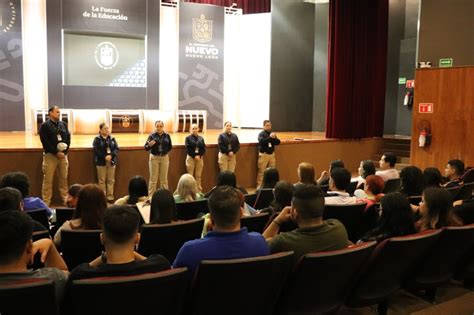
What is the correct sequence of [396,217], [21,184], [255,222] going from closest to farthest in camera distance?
[396,217]
[255,222]
[21,184]

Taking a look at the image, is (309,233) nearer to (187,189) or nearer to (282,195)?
(282,195)

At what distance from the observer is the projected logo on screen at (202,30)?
12508mm

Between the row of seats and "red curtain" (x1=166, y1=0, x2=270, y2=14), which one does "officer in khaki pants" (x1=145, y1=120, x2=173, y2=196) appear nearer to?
the row of seats

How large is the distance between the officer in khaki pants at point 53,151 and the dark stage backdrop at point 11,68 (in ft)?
13.8

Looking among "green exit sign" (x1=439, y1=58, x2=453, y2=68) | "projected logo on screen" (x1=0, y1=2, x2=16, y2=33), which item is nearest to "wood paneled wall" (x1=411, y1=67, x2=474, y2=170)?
"green exit sign" (x1=439, y1=58, x2=453, y2=68)

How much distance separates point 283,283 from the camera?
2.36m

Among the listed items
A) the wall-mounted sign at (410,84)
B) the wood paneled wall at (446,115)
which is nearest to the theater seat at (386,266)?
the wood paneled wall at (446,115)

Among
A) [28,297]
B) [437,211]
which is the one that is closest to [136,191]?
[437,211]

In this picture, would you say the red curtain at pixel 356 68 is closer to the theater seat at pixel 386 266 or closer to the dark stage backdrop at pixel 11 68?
the dark stage backdrop at pixel 11 68

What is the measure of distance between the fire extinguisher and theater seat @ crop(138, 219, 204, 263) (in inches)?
272

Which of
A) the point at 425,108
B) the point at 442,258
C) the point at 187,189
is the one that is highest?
the point at 425,108

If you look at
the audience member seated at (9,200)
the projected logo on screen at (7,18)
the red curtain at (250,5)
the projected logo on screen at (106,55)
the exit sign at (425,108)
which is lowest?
the audience member seated at (9,200)

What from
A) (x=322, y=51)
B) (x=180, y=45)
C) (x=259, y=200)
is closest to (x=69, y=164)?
(x=259, y=200)

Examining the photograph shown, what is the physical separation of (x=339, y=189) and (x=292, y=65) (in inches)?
392
